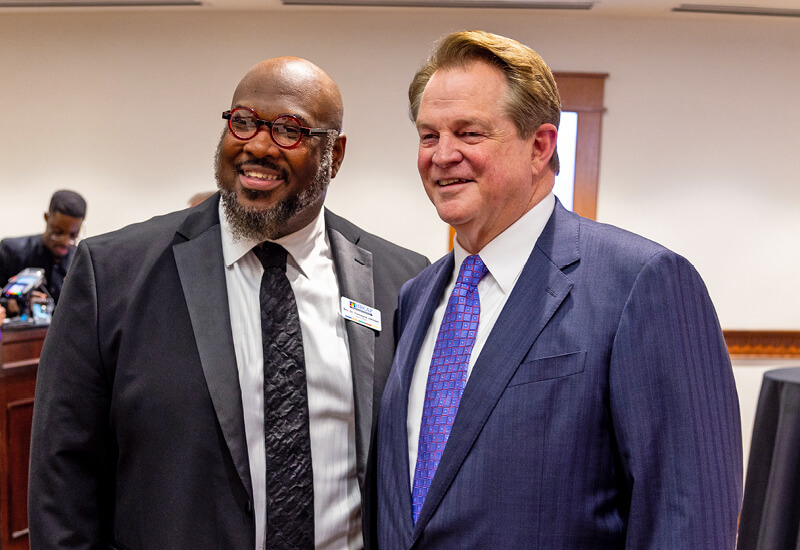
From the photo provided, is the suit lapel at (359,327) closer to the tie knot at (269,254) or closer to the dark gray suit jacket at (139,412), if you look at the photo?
the tie knot at (269,254)

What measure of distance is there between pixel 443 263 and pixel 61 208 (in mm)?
3631

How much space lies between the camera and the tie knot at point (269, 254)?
64.6 inches

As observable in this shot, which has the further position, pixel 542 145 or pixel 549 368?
pixel 542 145

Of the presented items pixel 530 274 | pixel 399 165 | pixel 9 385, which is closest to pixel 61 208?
pixel 9 385

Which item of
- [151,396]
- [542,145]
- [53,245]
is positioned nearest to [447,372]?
[542,145]

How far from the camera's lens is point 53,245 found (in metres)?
4.48

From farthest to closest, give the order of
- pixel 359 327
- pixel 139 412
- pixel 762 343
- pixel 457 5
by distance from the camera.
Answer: pixel 762 343 → pixel 457 5 → pixel 359 327 → pixel 139 412

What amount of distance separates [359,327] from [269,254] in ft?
0.90

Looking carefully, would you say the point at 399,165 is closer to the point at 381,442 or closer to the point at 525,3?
the point at 525,3

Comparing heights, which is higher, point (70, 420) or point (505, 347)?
point (505, 347)

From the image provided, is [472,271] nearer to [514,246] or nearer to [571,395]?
[514,246]

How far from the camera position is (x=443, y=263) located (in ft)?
5.32

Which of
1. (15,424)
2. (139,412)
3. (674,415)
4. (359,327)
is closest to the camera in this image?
(674,415)

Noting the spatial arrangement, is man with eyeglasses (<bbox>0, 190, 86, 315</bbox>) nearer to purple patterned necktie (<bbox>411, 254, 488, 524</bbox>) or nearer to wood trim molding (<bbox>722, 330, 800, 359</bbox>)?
purple patterned necktie (<bbox>411, 254, 488, 524</bbox>)
